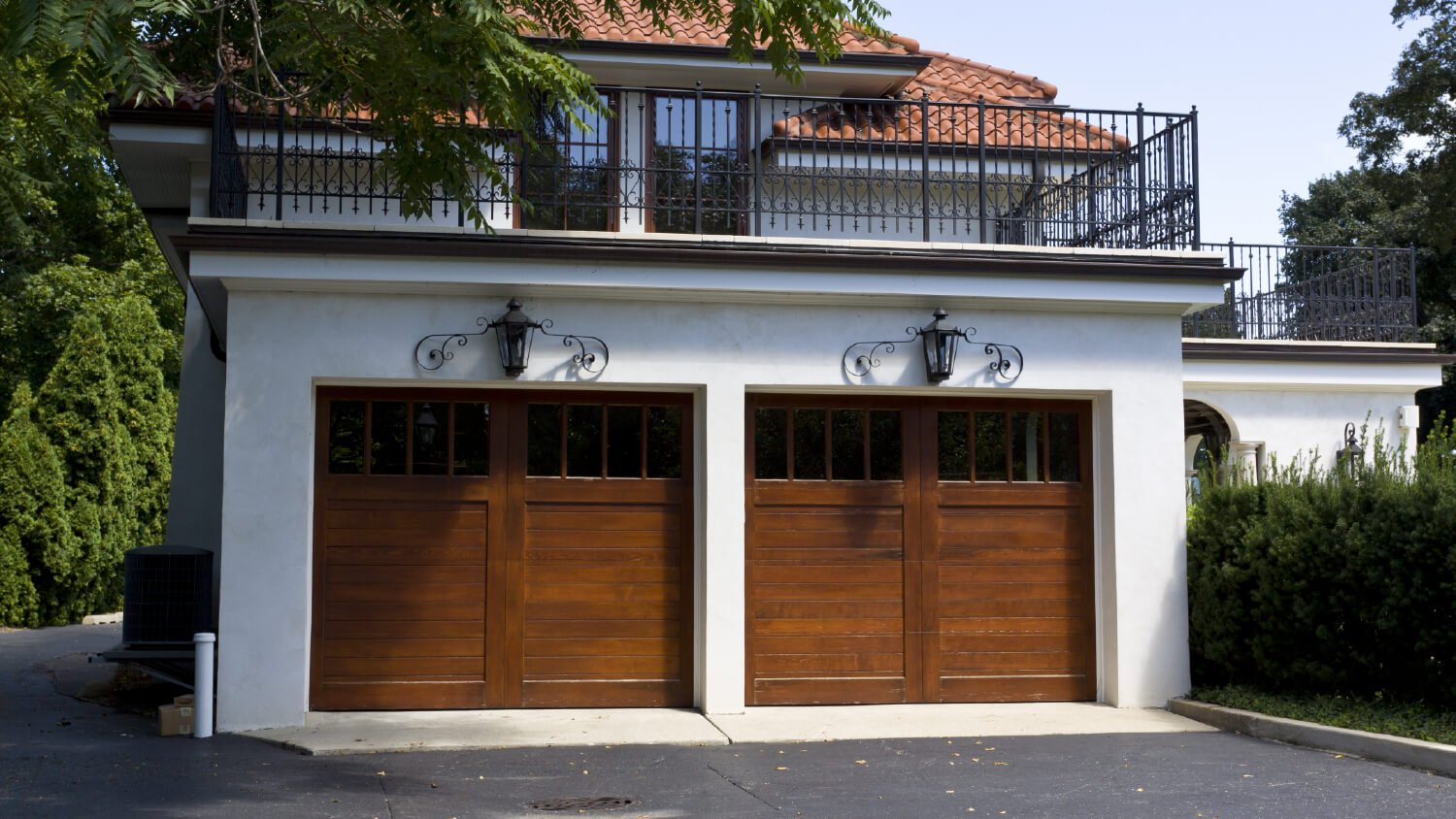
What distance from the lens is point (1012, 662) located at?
1204 centimetres

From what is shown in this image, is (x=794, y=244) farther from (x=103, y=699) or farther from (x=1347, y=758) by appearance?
(x=103, y=699)

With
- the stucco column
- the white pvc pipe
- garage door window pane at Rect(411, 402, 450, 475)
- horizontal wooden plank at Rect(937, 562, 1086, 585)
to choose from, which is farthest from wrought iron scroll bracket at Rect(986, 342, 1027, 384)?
the white pvc pipe

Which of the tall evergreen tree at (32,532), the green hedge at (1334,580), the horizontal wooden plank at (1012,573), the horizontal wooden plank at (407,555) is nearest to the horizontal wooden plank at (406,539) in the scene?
the horizontal wooden plank at (407,555)

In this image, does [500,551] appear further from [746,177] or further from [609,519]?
[746,177]

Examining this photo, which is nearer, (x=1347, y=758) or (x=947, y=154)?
(x=1347, y=758)

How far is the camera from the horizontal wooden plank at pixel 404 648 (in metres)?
11.2

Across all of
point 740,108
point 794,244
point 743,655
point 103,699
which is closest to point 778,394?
point 794,244

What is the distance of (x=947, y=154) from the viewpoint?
46.4 ft

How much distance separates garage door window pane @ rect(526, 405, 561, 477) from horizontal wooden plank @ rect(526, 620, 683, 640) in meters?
1.20

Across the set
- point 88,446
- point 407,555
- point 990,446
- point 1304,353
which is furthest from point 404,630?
point 88,446

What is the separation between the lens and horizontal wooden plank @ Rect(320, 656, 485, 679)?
1118 cm

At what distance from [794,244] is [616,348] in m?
1.64

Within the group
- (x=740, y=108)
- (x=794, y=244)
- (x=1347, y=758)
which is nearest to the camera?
(x=1347, y=758)

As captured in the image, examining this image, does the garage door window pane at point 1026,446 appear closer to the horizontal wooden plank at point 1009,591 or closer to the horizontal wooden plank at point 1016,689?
the horizontal wooden plank at point 1009,591
